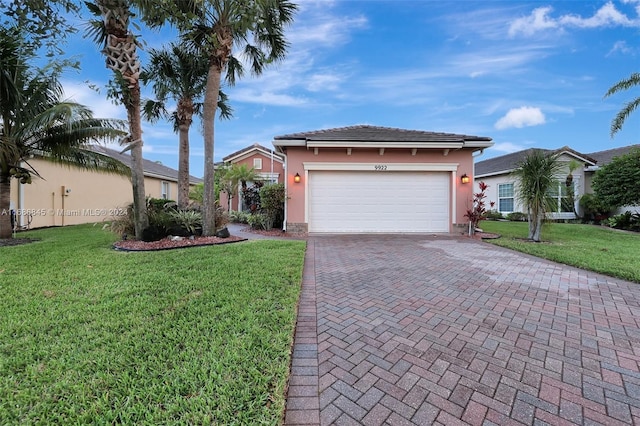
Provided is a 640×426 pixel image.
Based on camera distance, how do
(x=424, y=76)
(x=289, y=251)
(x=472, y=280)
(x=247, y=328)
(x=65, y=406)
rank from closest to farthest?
1. (x=65, y=406)
2. (x=247, y=328)
3. (x=472, y=280)
4. (x=289, y=251)
5. (x=424, y=76)

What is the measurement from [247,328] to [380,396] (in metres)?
1.52

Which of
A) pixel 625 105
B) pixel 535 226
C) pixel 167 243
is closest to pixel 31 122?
pixel 167 243

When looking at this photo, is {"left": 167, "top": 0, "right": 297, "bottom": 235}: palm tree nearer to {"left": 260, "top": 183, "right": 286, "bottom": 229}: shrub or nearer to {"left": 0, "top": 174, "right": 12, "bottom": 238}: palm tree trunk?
{"left": 260, "top": 183, "right": 286, "bottom": 229}: shrub

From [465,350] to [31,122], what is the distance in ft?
39.6

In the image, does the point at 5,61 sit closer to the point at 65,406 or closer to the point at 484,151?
the point at 65,406

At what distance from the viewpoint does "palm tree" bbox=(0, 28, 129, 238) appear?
311 inches

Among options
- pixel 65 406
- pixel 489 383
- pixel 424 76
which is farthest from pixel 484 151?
pixel 65 406

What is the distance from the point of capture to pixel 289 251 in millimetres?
7156

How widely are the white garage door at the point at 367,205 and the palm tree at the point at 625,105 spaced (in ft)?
32.2

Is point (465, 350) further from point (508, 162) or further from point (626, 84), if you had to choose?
point (508, 162)

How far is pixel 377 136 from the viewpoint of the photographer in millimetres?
11242

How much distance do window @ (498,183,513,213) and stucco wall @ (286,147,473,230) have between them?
31.9ft

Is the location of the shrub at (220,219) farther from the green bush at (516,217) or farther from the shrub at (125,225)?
the green bush at (516,217)

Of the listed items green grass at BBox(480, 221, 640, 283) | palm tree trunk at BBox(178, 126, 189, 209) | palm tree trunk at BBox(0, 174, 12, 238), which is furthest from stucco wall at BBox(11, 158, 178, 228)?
green grass at BBox(480, 221, 640, 283)
